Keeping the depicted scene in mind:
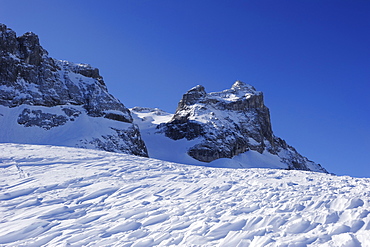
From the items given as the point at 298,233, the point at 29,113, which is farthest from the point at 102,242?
the point at 29,113

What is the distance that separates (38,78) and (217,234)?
61601 millimetres

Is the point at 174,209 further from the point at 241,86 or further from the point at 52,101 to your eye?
the point at 241,86

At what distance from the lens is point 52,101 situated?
56.5 metres

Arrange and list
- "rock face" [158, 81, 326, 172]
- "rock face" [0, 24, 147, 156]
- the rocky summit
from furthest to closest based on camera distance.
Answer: "rock face" [158, 81, 326, 172] < the rocky summit < "rock face" [0, 24, 147, 156]

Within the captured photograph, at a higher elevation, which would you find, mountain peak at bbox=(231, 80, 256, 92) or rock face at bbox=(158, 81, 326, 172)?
mountain peak at bbox=(231, 80, 256, 92)

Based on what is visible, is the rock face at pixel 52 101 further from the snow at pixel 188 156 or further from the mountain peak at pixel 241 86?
the mountain peak at pixel 241 86

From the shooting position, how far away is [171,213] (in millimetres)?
7414

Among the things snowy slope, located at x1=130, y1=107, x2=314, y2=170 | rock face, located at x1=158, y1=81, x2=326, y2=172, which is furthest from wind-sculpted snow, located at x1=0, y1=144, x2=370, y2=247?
rock face, located at x1=158, y1=81, x2=326, y2=172

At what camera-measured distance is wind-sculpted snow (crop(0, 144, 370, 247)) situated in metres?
5.95

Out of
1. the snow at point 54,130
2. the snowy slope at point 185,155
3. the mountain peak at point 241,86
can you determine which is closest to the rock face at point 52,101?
the snow at point 54,130

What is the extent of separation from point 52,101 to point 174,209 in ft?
181

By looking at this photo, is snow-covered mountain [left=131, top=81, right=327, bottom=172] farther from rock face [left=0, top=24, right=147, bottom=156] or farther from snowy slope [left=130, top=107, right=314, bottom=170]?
rock face [left=0, top=24, right=147, bottom=156]

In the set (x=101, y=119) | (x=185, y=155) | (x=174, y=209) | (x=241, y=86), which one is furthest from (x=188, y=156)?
(x=174, y=209)

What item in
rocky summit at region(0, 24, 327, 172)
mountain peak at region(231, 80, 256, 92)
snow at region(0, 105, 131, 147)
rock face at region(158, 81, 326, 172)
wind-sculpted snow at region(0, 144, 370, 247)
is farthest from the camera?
mountain peak at region(231, 80, 256, 92)
